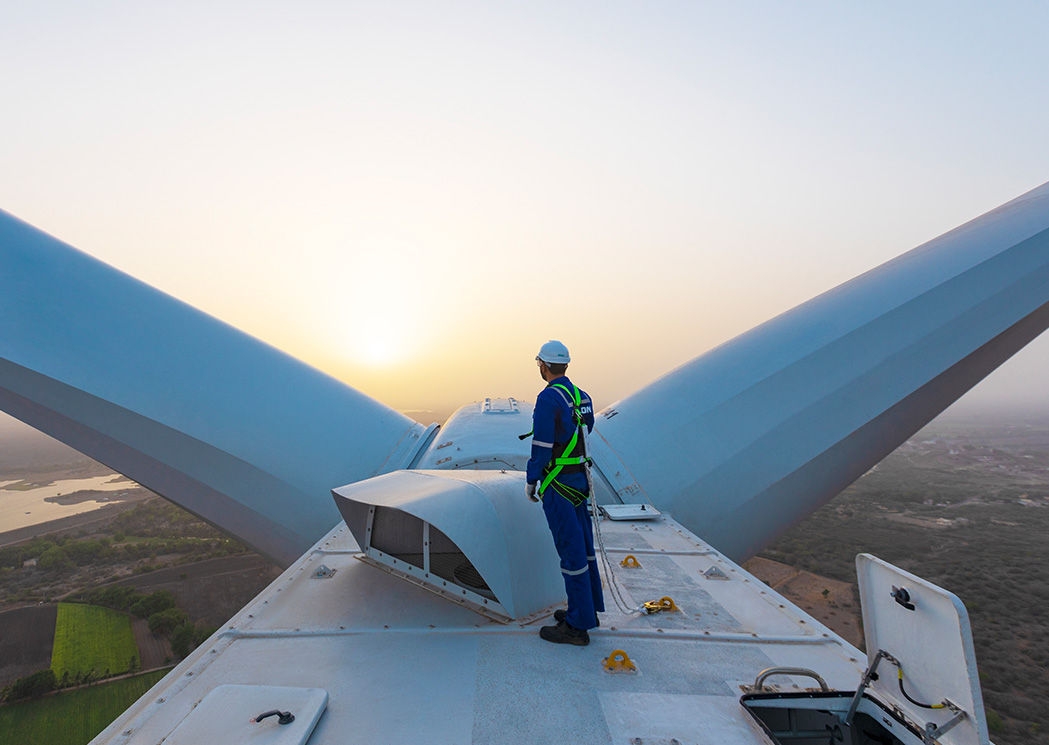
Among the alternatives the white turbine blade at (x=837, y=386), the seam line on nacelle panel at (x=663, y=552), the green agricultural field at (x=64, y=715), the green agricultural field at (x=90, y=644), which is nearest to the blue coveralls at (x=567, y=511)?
the seam line on nacelle panel at (x=663, y=552)

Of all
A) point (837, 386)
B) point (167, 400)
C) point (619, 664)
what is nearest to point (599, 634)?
point (619, 664)

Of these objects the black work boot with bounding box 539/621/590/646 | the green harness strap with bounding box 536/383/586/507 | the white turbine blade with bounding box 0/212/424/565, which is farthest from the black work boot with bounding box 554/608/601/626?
the white turbine blade with bounding box 0/212/424/565

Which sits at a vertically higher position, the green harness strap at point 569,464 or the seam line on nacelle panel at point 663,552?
the green harness strap at point 569,464

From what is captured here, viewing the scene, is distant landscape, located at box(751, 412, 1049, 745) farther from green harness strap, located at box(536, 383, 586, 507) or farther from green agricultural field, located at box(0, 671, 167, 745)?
green agricultural field, located at box(0, 671, 167, 745)

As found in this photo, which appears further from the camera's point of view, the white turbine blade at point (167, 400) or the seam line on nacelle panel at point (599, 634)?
the white turbine blade at point (167, 400)

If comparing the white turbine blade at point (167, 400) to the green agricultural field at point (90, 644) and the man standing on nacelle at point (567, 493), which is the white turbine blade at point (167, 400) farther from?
the green agricultural field at point (90, 644)

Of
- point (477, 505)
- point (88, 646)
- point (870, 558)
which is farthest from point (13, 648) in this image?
point (870, 558)
